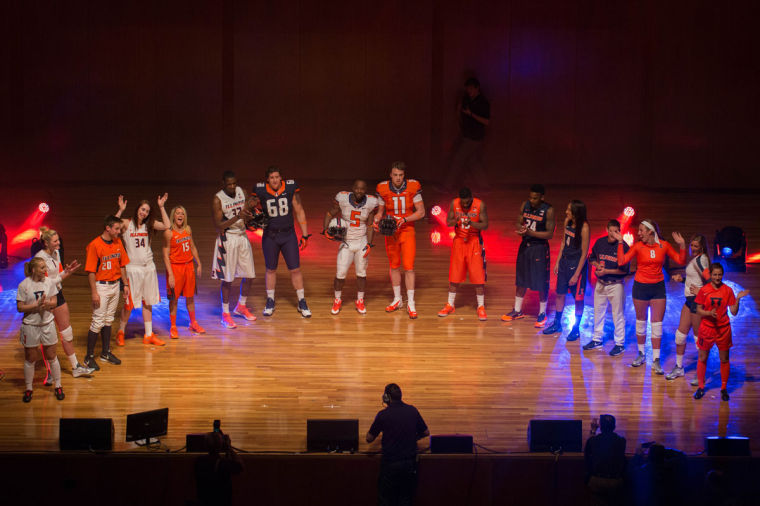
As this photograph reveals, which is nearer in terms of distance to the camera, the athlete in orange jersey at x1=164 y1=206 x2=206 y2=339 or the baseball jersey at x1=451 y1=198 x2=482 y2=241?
the athlete in orange jersey at x1=164 y1=206 x2=206 y2=339

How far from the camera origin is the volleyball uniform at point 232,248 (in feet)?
32.7

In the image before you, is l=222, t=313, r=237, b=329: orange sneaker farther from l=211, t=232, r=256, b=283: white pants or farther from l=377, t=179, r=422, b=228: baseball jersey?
l=377, t=179, r=422, b=228: baseball jersey

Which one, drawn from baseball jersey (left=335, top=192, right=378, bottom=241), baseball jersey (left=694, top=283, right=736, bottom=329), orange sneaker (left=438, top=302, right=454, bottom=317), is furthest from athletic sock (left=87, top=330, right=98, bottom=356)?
baseball jersey (left=694, top=283, right=736, bottom=329)

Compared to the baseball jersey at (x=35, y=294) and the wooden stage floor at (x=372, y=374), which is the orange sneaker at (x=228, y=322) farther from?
the baseball jersey at (x=35, y=294)

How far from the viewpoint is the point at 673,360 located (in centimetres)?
934

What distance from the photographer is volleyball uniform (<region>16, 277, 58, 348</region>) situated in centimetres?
807

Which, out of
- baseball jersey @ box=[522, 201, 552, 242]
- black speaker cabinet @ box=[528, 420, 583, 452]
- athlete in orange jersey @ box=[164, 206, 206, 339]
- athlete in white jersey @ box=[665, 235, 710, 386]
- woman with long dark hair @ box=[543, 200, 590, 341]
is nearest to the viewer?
black speaker cabinet @ box=[528, 420, 583, 452]

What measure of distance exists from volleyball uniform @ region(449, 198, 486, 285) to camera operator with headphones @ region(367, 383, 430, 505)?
3507mm

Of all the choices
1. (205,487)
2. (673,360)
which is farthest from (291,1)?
(205,487)

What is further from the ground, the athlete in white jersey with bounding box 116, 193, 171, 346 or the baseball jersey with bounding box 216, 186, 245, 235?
the baseball jersey with bounding box 216, 186, 245, 235

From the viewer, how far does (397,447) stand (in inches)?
267

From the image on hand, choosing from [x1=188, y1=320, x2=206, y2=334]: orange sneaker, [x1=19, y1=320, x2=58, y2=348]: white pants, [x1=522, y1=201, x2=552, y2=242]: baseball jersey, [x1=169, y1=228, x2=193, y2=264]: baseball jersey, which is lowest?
[x1=188, y1=320, x2=206, y2=334]: orange sneaker

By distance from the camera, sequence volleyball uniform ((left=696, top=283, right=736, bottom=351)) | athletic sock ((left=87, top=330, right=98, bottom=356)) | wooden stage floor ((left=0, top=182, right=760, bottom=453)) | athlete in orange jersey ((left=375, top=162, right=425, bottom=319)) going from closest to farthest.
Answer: wooden stage floor ((left=0, top=182, right=760, bottom=453))
volleyball uniform ((left=696, top=283, right=736, bottom=351))
athletic sock ((left=87, top=330, right=98, bottom=356))
athlete in orange jersey ((left=375, top=162, right=425, bottom=319))

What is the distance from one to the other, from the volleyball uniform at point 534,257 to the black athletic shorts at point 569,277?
0.85ft
